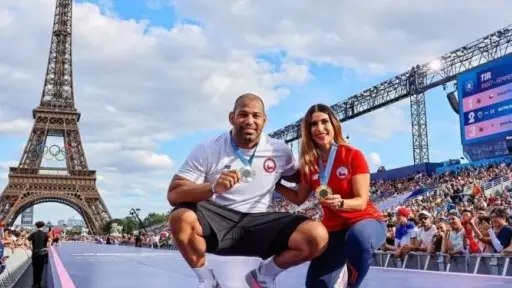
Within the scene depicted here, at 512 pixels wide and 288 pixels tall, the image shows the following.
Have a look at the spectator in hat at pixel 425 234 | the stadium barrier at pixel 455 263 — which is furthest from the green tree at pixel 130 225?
the spectator in hat at pixel 425 234

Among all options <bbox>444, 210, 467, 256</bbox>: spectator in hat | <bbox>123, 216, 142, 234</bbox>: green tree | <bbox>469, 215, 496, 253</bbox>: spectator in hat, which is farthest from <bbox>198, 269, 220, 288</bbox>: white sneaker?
<bbox>123, 216, 142, 234</bbox>: green tree

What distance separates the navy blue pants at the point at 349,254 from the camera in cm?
326

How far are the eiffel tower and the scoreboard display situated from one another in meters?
40.9

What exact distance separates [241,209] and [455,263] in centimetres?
630

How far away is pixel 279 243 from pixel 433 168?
1042 inches

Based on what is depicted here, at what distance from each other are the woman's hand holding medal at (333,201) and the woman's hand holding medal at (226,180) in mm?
475

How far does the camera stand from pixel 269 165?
11.5 ft

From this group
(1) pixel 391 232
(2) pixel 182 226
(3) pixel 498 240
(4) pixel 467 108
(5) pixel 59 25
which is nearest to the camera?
(2) pixel 182 226

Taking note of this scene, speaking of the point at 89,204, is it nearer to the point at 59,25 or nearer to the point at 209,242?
the point at 59,25

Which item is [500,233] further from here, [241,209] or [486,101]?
[486,101]

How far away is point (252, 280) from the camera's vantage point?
12.1 feet

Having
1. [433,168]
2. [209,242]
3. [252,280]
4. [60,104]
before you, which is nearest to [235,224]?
[209,242]

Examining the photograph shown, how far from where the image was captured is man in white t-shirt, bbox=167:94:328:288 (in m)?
3.32

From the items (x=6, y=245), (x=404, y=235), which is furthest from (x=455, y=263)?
(x=6, y=245)
